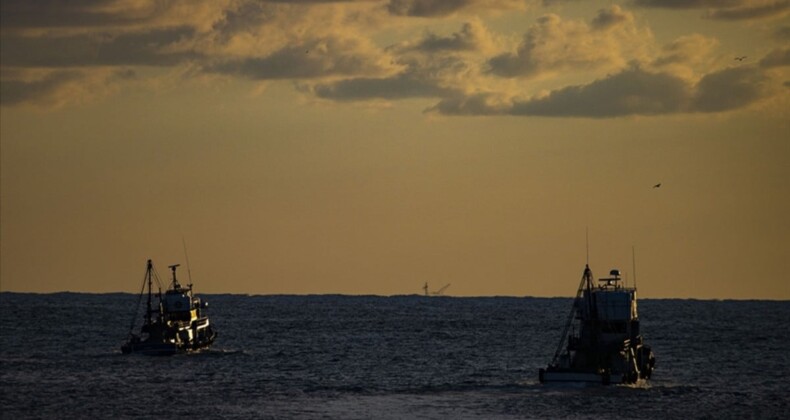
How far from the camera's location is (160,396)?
110 m

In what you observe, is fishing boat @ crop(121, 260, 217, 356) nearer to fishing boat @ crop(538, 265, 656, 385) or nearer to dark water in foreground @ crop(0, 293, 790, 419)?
dark water in foreground @ crop(0, 293, 790, 419)

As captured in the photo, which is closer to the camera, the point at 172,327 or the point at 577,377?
the point at 577,377

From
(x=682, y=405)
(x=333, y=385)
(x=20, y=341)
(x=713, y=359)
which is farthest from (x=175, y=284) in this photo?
(x=682, y=405)

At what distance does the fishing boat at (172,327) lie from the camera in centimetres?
15588

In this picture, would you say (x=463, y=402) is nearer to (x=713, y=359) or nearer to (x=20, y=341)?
(x=713, y=359)

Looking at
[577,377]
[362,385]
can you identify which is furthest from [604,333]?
[362,385]

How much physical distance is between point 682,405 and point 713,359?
52027mm

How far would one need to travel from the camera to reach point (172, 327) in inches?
6255

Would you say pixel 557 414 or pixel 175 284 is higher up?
pixel 175 284

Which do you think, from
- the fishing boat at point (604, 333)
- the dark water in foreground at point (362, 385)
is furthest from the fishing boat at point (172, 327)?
the fishing boat at point (604, 333)

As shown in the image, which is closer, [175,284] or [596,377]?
[596,377]

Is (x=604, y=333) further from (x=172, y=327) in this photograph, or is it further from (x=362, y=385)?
(x=172, y=327)

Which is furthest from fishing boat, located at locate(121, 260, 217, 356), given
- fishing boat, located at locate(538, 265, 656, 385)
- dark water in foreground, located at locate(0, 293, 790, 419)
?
fishing boat, located at locate(538, 265, 656, 385)

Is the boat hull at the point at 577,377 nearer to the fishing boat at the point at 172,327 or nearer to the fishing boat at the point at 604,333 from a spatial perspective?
the fishing boat at the point at 604,333
